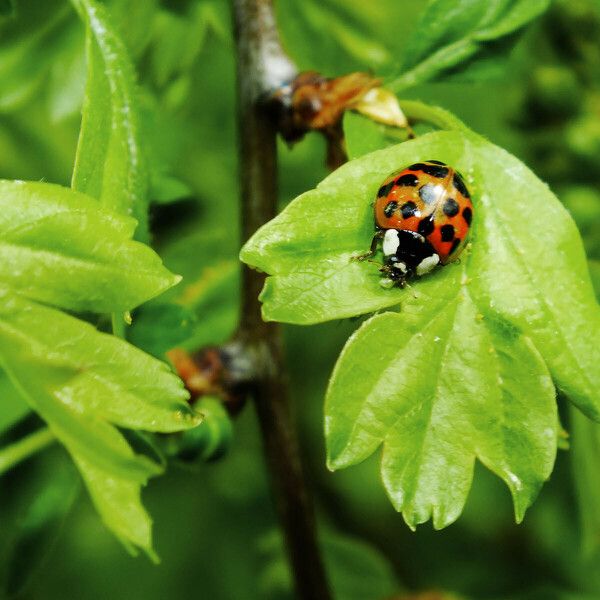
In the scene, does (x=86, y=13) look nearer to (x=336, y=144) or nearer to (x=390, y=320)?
(x=336, y=144)

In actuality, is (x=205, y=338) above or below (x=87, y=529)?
above

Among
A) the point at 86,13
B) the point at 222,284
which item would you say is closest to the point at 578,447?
the point at 222,284

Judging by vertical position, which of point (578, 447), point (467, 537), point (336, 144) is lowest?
point (467, 537)

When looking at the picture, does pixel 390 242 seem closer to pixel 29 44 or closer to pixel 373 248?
pixel 373 248

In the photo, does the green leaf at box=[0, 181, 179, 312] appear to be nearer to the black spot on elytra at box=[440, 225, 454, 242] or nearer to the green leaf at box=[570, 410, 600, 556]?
the black spot on elytra at box=[440, 225, 454, 242]

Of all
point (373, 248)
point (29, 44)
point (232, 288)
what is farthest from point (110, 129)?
point (232, 288)
